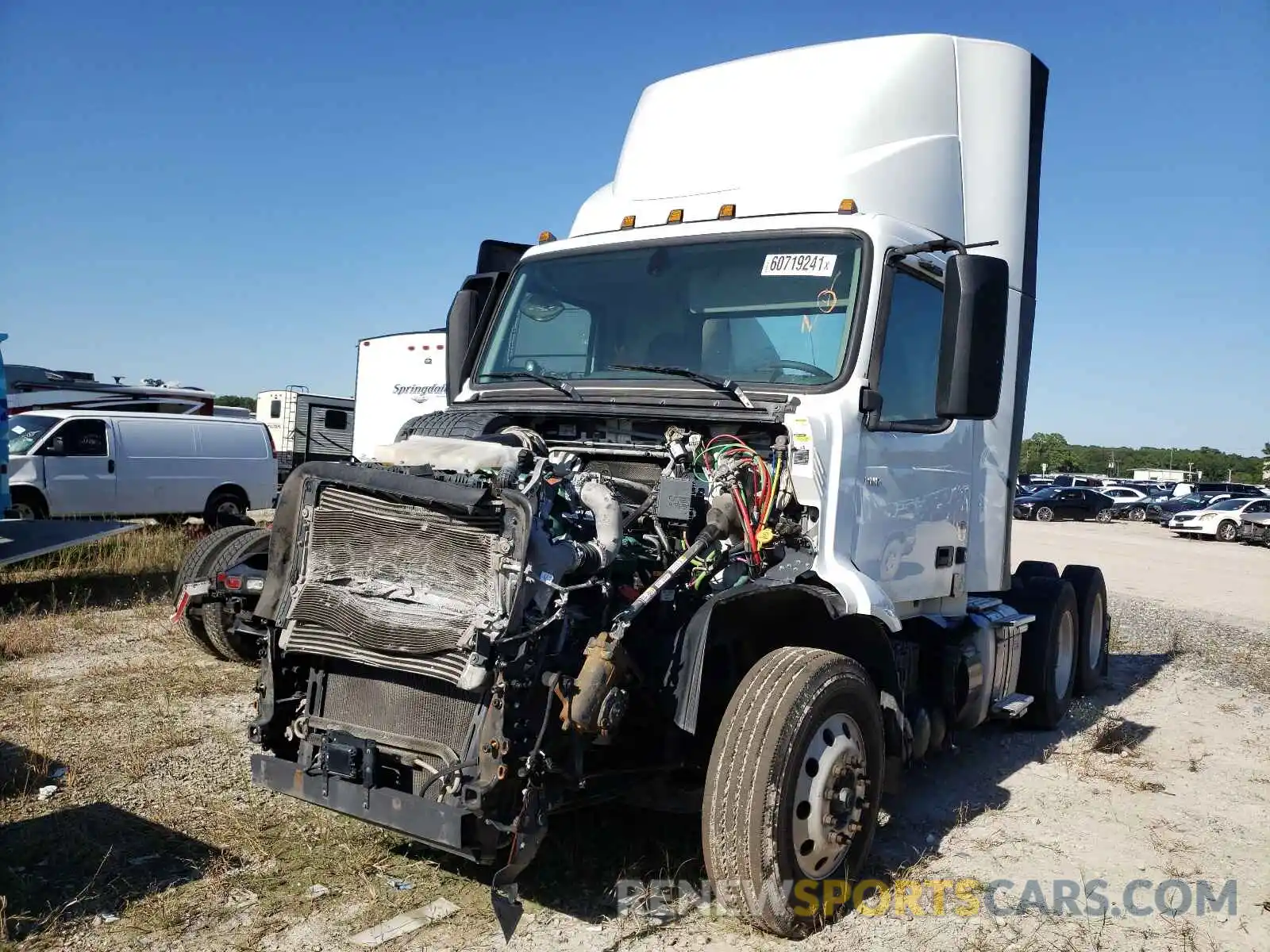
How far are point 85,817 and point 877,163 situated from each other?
505 cm

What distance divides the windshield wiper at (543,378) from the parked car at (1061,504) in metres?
37.2

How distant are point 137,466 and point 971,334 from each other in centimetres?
1448

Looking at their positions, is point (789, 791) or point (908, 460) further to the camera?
point (908, 460)

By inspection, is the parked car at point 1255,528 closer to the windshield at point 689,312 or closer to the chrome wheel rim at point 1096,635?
the chrome wheel rim at point 1096,635

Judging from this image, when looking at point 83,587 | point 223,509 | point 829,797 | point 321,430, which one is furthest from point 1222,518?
point 829,797

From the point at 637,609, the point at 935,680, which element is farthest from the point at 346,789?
the point at 935,680

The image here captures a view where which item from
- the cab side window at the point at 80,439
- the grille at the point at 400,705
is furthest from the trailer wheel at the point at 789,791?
the cab side window at the point at 80,439

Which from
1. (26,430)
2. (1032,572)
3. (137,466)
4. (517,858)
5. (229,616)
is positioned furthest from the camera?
(137,466)

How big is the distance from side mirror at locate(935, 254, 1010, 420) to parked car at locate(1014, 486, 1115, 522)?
37.2 metres

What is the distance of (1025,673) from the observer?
23.7ft

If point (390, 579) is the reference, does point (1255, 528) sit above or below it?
below

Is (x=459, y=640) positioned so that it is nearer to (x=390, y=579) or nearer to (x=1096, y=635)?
(x=390, y=579)

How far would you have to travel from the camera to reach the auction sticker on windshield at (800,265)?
473 cm

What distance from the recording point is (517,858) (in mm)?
3439
